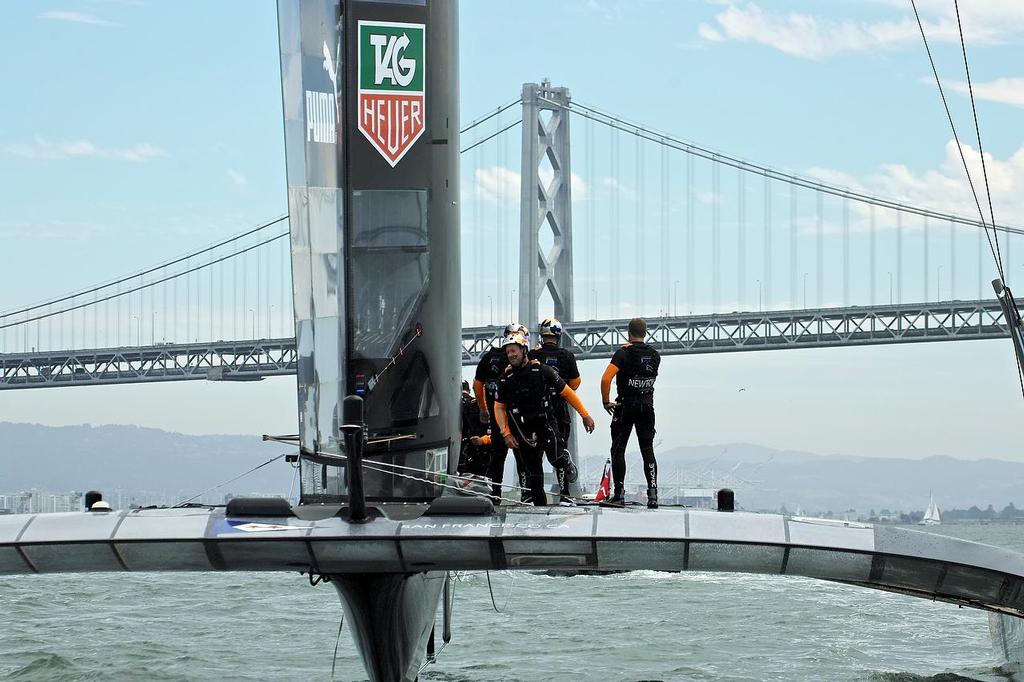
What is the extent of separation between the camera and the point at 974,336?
4647 centimetres

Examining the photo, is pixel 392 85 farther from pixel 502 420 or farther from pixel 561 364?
pixel 561 364

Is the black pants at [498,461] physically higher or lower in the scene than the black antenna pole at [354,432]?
lower

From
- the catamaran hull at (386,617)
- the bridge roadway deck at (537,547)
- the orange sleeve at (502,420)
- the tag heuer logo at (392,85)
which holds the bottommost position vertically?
the catamaran hull at (386,617)

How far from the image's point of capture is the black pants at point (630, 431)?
256 inches

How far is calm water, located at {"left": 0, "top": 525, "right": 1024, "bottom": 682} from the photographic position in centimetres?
858

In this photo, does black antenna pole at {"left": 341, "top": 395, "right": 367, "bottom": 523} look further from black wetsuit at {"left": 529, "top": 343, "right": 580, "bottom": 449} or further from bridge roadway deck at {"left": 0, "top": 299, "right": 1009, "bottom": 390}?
bridge roadway deck at {"left": 0, "top": 299, "right": 1009, "bottom": 390}

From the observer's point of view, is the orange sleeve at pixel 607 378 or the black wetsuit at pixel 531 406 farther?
the orange sleeve at pixel 607 378

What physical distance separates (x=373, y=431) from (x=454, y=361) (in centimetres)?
63

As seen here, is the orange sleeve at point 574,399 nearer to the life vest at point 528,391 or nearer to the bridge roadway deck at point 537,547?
the life vest at point 528,391

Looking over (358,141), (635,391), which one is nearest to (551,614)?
(635,391)

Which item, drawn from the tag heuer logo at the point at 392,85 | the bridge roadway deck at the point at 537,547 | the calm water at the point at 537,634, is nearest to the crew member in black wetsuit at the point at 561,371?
the tag heuer logo at the point at 392,85

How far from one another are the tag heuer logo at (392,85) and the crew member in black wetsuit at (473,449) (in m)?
2.26

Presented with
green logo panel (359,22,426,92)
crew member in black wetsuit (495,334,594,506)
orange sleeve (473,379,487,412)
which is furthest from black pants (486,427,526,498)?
green logo panel (359,22,426,92)

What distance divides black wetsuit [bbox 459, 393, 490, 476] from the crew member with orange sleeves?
1.09 meters
